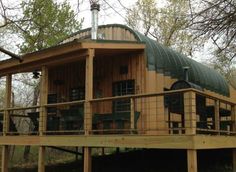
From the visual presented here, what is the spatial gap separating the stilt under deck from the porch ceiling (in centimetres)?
8

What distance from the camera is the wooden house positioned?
9.85 meters

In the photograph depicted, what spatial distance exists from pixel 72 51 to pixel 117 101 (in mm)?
2422

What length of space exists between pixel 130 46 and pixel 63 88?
13.3 ft

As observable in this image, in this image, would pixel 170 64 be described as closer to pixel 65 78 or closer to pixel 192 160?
pixel 65 78

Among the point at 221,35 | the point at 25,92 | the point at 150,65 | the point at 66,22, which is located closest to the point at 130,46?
the point at 150,65

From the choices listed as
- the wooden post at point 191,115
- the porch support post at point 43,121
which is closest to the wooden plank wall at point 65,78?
the porch support post at point 43,121

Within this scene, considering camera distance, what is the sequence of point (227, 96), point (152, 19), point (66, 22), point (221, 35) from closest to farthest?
1. point (221, 35)
2. point (227, 96)
3. point (66, 22)
4. point (152, 19)

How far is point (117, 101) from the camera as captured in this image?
12953 mm

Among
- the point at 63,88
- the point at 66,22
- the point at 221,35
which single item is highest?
the point at 66,22

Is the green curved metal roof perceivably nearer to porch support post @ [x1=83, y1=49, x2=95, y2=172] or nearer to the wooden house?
the wooden house

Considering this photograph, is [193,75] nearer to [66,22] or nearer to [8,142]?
[8,142]

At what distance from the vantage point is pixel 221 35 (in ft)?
32.6

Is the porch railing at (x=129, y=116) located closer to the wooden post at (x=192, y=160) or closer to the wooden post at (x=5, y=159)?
the wooden post at (x=5, y=159)

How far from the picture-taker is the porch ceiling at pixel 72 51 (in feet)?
37.2
